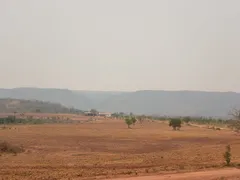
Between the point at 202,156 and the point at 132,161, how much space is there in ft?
28.9

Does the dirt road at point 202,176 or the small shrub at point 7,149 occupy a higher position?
the dirt road at point 202,176

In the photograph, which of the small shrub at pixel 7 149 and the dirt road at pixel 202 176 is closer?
the dirt road at pixel 202 176

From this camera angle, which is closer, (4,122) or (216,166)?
(216,166)

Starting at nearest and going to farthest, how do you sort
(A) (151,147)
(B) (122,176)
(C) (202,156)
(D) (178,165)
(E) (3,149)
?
1. (B) (122,176)
2. (D) (178,165)
3. (C) (202,156)
4. (E) (3,149)
5. (A) (151,147)

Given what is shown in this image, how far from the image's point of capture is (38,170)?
39219 millimetres

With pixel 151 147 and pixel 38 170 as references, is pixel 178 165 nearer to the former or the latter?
pixel 38 170

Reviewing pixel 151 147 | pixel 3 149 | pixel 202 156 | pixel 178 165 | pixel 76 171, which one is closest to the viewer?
pixel 76 171

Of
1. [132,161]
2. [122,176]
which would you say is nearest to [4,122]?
[132,161]

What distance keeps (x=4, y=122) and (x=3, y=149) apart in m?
83.8

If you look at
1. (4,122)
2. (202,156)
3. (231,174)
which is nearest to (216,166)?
(231,174)

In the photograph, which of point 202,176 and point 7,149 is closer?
point 202,176

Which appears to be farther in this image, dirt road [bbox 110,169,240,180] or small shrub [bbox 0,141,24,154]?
small shrub [bbox 0,141,24,154]

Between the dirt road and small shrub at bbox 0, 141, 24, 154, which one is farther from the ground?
the dirt road

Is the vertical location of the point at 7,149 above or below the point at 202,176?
below
